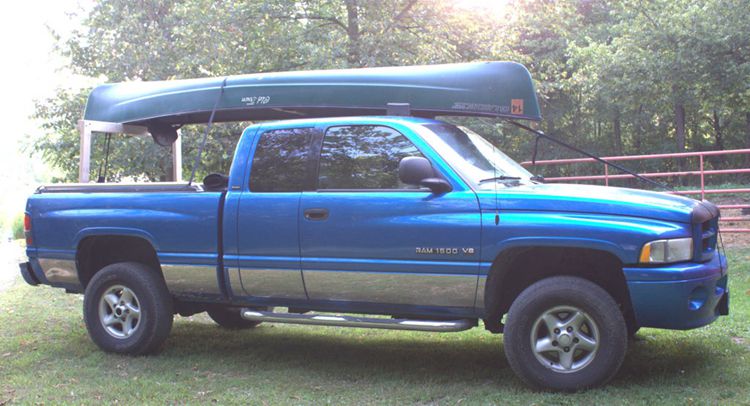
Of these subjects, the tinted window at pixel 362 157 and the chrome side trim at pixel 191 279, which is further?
the chrome side trim at pixel 191 279

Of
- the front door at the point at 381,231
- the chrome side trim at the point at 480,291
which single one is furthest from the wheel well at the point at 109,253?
the chrome side trim at the point at 480,291

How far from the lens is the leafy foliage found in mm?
16422

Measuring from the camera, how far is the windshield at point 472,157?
5.70 m

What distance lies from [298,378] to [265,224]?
1.21 m

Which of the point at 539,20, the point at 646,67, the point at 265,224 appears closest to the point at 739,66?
the point at 646,67

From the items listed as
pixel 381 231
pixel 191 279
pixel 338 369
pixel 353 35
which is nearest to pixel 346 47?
pixel 353 35

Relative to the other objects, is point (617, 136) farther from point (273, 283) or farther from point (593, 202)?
point (593, 202)

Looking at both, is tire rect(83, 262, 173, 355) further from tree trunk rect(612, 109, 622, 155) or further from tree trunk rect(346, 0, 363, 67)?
tree trunk rect(612, 109, 622, 155)

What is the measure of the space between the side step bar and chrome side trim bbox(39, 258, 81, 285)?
1.80 meters

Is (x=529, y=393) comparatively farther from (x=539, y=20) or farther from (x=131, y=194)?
(x=539, y=20)

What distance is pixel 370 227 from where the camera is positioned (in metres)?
5.73

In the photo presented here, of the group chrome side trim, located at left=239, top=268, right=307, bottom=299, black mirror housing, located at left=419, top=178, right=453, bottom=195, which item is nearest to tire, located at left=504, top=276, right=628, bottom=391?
black mirror housing, located at left=419, top=178, right=453, bottom=195

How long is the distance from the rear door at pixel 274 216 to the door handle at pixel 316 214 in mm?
105

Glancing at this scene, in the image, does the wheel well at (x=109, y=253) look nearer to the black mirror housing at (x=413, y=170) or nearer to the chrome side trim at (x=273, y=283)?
the chrome side trim at (x=273, y=283)
